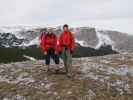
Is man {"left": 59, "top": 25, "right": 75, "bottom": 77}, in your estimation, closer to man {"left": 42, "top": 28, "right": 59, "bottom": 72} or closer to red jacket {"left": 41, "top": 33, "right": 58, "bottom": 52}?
man {"left": 42, "top": 28, "right": 59, "bottom": 72}

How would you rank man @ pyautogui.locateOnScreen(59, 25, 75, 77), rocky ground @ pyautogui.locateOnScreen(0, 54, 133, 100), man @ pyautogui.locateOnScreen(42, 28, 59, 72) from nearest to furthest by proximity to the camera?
rocky ground @ pyautogui.locateOnScreen(0, 54, 133, 100), man @ pyautogui.locateOnScreen(59, 25, 75, 77), man @ pyautogui.locateOnScreen(42, 28, 59, 72)

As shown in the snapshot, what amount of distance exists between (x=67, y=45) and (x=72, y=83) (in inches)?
119

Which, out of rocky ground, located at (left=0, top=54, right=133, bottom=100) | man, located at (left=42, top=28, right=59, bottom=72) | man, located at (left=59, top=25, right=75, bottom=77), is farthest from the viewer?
man, located at (left=42, top=28, right=59, bottom=72)

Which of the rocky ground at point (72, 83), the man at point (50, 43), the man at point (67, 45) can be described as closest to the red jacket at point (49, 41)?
the man at point (50, 43)

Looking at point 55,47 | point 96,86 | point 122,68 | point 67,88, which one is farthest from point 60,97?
point 122,68

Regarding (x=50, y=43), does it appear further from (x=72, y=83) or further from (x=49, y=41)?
(x=72, y=83)

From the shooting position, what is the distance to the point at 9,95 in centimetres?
3188

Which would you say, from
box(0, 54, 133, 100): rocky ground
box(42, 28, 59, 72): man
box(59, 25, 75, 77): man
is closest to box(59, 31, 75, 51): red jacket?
box(59, 25, 75, 77): man

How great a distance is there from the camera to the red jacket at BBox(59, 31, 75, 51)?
33375 millimetres

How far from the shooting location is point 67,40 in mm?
33375

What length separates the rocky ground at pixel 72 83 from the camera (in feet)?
101

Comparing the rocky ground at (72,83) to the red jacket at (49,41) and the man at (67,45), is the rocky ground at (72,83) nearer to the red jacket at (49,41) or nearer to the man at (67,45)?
the man at (67,45)

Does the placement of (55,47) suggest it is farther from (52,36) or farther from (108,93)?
(108,93)

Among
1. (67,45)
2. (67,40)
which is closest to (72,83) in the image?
(67,45)
